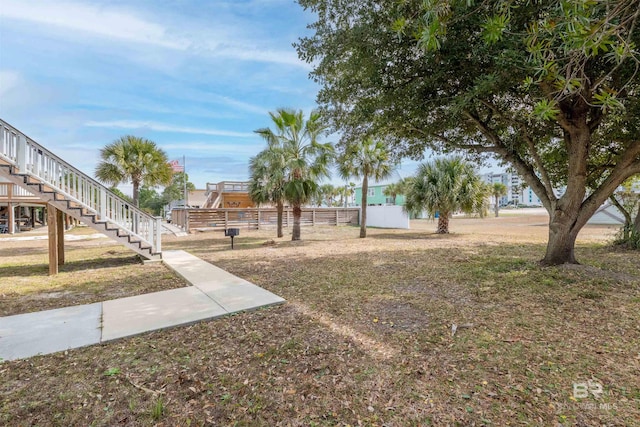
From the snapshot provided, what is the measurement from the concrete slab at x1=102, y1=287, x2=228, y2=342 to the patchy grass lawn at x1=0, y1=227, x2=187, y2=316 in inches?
26.1

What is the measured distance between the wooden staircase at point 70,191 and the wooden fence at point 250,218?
1091cm

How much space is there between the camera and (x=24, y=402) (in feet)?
7.16

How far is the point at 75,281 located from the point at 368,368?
6.54 m

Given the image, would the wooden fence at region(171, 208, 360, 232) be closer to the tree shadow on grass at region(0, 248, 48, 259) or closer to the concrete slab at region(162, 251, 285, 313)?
the tree shadow on grass at region(0, 248, 48, 259)

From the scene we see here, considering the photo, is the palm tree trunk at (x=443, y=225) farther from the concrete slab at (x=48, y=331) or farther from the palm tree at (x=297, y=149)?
the concrete slab at (x=48, y=331)

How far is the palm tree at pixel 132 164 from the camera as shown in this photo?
44.7 feet

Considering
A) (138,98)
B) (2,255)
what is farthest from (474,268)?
(138,98)

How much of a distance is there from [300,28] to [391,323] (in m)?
6.58

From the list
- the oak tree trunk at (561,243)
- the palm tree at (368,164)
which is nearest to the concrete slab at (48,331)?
the oak tree trunk at (561,243)

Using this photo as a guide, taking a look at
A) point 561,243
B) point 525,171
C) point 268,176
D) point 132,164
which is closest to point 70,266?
point 132,164

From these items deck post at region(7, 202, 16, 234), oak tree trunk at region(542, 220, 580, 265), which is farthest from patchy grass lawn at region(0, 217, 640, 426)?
deck post at region(7, 202, 16, 234)

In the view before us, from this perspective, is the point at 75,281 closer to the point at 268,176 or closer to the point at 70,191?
the point at 70,191

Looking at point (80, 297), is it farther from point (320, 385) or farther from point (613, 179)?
point (613, 179)

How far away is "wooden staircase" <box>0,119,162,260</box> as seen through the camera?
6.39m
